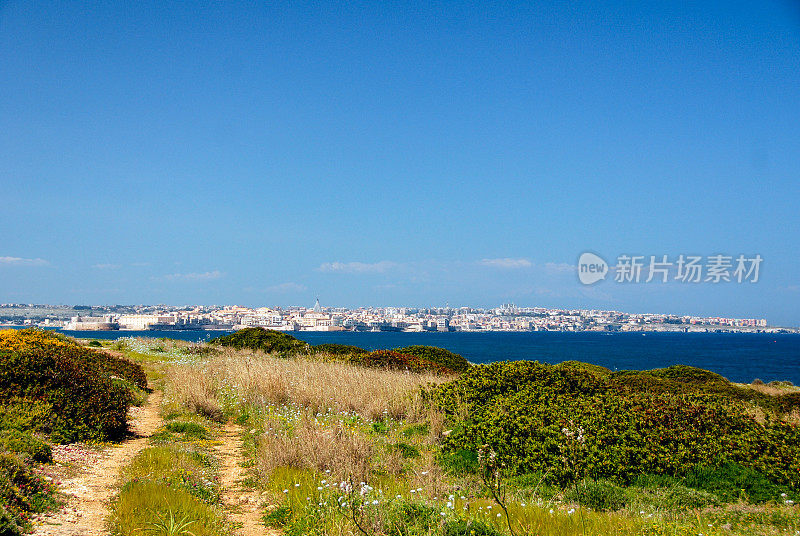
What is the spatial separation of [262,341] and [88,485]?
25195 millimetres

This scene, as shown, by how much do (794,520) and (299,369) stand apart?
1100 centimetres

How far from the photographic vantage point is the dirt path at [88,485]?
4598 millimetres

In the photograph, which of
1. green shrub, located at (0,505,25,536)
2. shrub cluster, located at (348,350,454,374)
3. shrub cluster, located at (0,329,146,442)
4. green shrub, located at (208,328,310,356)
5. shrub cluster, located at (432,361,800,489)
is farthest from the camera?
green shrub, located at (208,328,310,356)

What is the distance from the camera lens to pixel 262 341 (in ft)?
101

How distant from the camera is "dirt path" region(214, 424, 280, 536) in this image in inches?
204

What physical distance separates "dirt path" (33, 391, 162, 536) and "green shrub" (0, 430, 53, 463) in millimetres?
254

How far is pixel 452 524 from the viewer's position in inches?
166

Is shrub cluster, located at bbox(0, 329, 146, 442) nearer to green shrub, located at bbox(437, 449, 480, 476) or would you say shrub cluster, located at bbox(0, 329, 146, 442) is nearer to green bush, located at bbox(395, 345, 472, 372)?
green shrub, located at bbox(437, 449, 480, 476)

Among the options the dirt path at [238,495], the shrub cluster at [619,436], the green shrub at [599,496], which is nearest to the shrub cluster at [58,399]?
the dirt path at [238,495]

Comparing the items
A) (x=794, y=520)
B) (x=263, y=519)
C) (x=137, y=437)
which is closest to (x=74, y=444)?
(x=137, y=437)

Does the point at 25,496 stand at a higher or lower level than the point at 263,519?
higher

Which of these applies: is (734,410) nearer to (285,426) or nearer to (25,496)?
(285,426)

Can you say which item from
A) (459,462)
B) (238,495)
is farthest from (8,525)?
(459,462)

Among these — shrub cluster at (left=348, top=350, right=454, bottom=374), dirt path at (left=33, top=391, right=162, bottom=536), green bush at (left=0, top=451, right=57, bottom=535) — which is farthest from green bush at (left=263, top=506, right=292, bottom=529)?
shrub cluster at (left=348, top=350, right=454, bottom=374)
